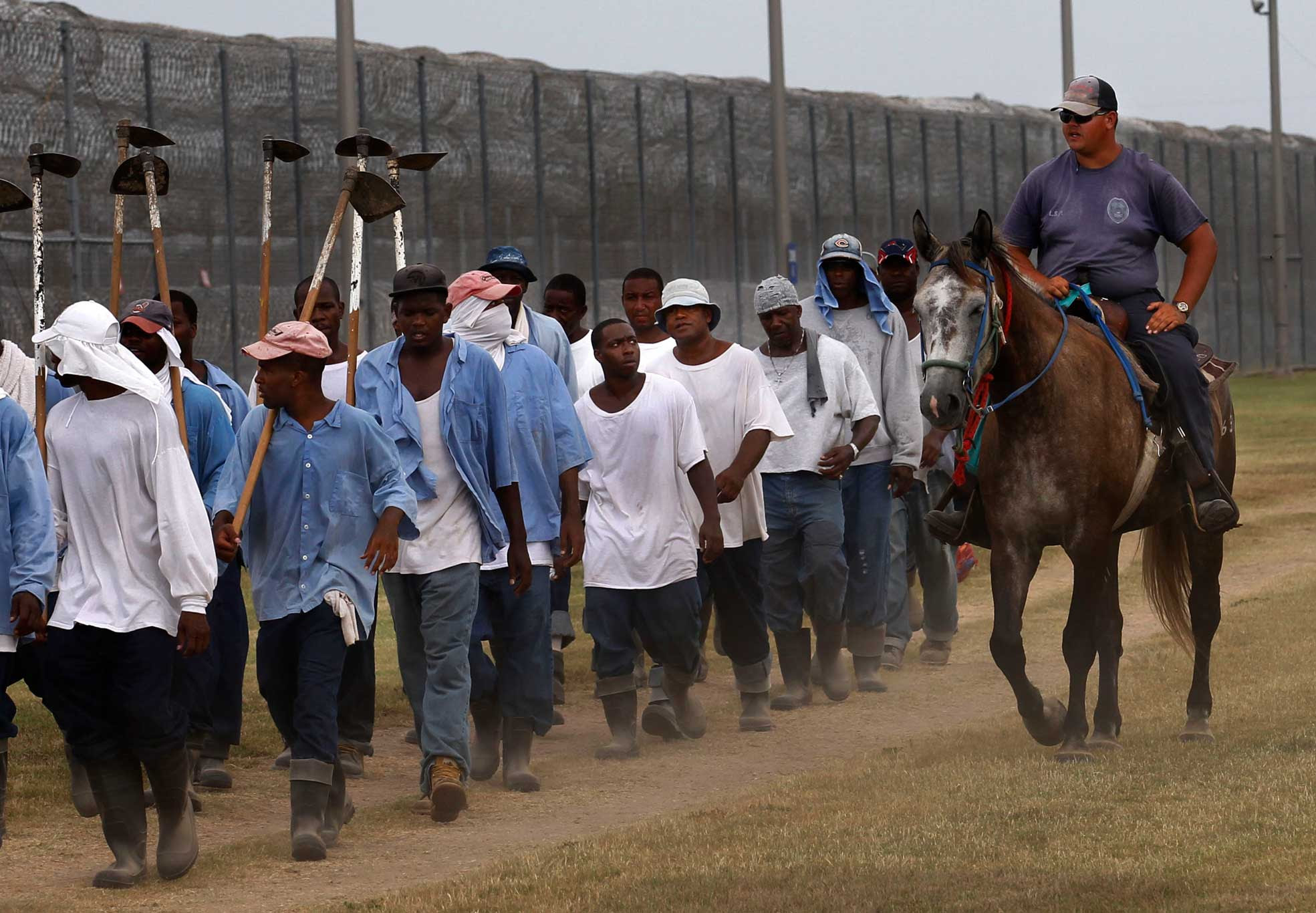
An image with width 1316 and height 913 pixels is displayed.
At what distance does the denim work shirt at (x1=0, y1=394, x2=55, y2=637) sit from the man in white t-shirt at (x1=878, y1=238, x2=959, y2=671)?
5.79 m

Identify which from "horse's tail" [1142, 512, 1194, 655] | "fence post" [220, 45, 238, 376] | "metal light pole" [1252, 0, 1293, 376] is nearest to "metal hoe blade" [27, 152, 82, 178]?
"horse's tail" [1142, 512, 1194, 655]

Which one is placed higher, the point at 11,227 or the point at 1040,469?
the point at 11,227

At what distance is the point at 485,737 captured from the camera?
8.83 meters

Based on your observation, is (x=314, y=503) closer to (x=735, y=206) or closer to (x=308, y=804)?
(x=308, y=804)

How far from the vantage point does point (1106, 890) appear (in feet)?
19.1

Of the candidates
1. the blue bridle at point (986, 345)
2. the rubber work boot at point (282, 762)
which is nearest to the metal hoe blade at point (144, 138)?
the rubber work boot at point (282, 762)

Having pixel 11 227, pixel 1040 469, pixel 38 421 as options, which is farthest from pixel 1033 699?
pixel 11 227

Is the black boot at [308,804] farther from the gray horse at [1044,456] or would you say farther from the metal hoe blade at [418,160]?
the metal hoe blade at [418,160]

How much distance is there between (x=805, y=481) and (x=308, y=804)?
4.04 metres

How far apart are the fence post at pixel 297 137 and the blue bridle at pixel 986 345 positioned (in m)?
17.1

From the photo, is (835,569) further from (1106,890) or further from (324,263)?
(1106,890)

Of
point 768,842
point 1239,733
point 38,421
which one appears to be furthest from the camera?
point 1239,733

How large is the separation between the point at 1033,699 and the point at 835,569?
2152 mm

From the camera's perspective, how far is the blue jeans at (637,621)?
30.1ft
